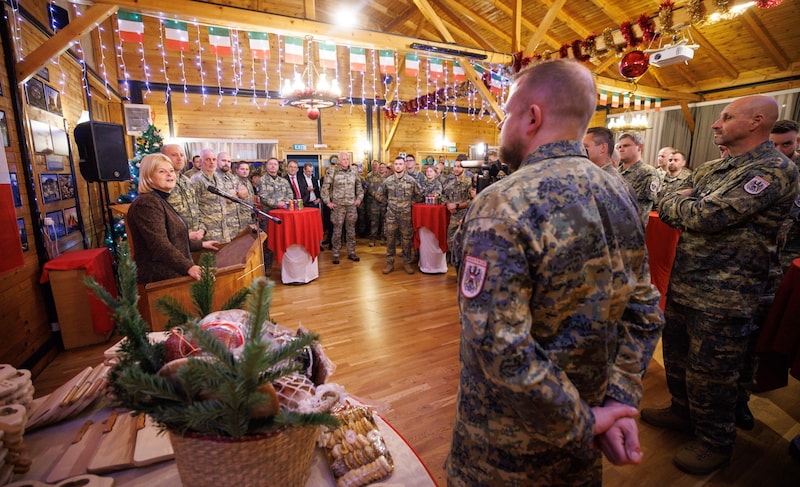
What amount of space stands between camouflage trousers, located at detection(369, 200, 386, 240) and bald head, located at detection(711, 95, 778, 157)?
6423 mm

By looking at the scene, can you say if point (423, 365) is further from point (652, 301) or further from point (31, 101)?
point (31, 101)

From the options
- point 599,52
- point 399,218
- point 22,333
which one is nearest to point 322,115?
point 399,218

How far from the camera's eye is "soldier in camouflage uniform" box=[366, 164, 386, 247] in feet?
25.9

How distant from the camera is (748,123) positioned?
5.51ft

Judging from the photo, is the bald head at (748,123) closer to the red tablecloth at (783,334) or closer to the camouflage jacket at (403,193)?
the red tablecloth at (783,334)

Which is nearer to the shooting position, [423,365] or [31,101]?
[423,365]

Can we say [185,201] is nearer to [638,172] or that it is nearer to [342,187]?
[342,187]

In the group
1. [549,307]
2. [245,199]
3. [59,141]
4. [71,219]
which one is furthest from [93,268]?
[549,307]

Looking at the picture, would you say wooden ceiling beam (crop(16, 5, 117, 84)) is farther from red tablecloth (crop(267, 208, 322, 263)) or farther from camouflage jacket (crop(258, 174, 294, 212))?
camouflage jacket (crop(258, 174, 294, 212))

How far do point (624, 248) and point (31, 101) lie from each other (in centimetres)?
464

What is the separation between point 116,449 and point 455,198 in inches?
198

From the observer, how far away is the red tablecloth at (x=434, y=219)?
5.24 m

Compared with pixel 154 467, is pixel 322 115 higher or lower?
higher

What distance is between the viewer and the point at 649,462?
187 centimetres
